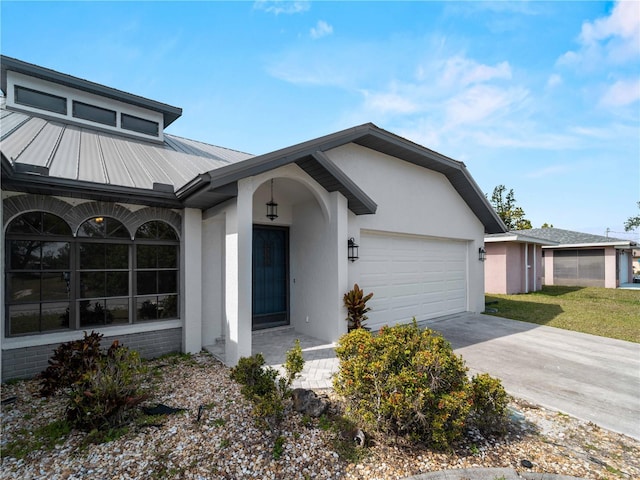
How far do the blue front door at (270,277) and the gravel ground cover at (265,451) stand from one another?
3.89 meters

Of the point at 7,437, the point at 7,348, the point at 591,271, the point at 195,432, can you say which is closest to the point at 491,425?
the point at 195,432

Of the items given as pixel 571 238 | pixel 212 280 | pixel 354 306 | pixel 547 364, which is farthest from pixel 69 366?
pixel 571 238

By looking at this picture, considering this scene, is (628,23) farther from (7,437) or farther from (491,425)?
(7,437)

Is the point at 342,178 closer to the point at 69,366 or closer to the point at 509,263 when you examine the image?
the point at 69,366

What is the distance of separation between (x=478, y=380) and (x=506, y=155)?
12175 millimetres

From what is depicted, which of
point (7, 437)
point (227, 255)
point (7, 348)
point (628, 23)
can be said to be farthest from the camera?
point (628, 23)

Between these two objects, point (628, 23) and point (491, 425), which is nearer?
point (491, 425)

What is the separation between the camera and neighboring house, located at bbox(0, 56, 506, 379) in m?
5.41

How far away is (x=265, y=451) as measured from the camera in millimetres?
3469

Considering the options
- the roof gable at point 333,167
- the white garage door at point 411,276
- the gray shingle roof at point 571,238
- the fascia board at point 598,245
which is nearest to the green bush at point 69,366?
the roof gable at point 333,167

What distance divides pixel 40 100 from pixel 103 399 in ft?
27.2

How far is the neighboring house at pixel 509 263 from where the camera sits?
16.6m

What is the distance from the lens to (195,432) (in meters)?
3.80

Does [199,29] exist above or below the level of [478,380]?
above
